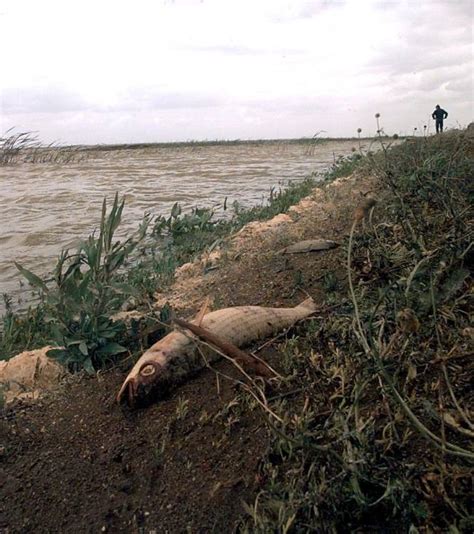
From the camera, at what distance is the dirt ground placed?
206cm

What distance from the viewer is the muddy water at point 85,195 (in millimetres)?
7488

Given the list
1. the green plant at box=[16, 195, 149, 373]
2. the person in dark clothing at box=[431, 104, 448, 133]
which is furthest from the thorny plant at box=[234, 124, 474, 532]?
the person in dark clothing at box=[431, 104, 448, 133]

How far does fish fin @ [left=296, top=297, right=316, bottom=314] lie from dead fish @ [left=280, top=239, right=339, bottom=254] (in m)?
1.05

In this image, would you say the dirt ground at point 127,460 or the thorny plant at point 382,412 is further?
the dirt ground at point 127,460

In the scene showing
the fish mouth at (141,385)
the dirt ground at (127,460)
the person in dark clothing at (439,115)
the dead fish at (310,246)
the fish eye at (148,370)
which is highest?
the person in dark clothing at (439,115)

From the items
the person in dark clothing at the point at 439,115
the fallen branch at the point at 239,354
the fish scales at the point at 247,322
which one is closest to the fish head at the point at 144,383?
the fallen branch at the point at 239,354

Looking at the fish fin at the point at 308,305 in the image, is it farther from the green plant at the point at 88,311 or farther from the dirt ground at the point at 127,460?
the green plant at the point at 88,311

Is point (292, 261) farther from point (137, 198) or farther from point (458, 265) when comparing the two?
point (137, 198)

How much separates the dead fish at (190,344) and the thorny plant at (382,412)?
213 mm

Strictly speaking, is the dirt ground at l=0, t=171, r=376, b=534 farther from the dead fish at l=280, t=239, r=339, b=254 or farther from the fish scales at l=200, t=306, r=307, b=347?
the dead fish at l=280, t=239, r=339, b=254

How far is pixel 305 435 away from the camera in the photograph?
5.78 ft

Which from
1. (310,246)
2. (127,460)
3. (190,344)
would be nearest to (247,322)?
(190,344)

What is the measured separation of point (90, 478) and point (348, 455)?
Answer: 1.09 meters

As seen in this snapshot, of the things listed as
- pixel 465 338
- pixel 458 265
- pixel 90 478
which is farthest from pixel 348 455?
pixel 458 265
